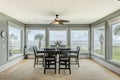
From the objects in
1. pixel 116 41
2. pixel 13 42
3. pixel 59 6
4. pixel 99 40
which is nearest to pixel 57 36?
pixel 99 40

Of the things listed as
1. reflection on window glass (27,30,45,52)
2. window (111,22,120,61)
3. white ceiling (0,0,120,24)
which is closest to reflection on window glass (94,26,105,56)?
window (111,22,120,61)

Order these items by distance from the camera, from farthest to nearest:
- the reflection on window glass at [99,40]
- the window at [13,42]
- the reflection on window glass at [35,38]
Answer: the reflection on window glass at [35,38]
the reflection on window glass at [99,40]
the window at [13,42]

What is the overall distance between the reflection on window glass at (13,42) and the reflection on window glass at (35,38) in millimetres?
1116

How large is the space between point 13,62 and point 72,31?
4379 mm

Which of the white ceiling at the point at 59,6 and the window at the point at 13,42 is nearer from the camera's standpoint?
the white ceiling at the point at 59,6

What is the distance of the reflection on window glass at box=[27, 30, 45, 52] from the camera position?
9945 millimetres

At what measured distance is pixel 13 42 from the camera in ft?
25.6

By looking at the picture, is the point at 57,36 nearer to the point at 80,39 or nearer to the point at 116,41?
the point at 80,39

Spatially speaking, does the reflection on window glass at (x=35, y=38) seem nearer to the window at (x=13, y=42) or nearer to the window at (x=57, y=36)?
the window at (x=57, y=36)

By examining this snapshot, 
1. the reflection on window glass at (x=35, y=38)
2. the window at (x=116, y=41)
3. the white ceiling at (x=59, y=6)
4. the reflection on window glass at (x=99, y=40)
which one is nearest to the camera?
the white ceiling at (x=59, y=6)

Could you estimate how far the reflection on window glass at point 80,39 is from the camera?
32.7 feet

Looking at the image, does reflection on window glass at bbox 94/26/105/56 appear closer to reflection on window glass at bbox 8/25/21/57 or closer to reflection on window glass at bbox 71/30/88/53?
reflection on window glass at bbox 71/30/88/53

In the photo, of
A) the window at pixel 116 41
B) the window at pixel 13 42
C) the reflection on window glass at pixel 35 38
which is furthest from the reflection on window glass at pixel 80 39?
the window at pixel 116 41

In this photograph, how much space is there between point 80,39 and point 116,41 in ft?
13.5
